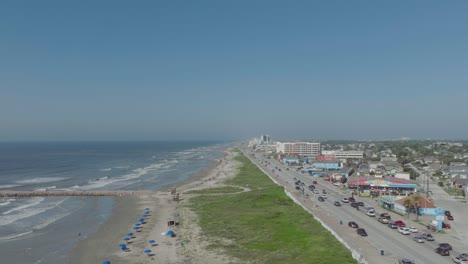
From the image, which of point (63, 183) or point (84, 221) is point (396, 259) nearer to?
point (84, 221)

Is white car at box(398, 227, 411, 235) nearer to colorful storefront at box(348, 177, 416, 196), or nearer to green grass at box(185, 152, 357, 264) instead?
green grass at box(185, 152, 357, 264)

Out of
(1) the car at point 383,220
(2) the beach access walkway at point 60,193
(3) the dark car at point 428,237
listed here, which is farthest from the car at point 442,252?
(2) the beach access walkway at point 60,193

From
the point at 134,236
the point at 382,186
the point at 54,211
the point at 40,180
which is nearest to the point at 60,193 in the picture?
the point at 54,211

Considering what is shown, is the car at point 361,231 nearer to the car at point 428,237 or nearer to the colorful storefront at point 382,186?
the car at point 428,237

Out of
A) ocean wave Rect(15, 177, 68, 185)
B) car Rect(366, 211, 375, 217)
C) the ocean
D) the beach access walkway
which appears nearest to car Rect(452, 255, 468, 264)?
car Rect(366, 211, 375, 217)

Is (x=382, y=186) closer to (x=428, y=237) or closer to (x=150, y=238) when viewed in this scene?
(x=428, y=237)

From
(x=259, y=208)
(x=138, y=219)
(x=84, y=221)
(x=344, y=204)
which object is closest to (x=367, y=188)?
(x=344, y=204)
